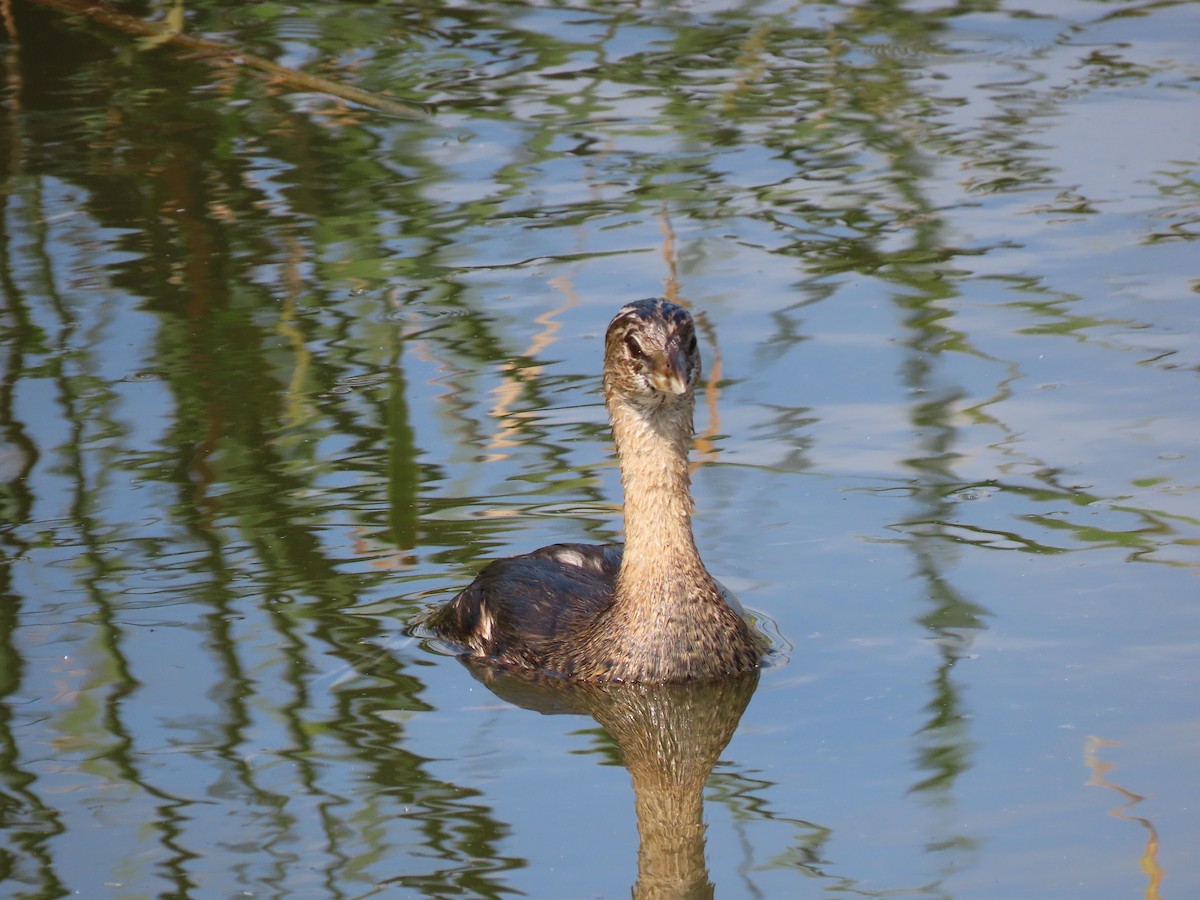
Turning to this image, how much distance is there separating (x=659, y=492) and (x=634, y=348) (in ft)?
1.59

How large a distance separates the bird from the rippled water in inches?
4.8

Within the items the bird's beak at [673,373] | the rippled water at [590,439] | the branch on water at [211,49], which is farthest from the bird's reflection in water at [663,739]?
the branch on water at [211,49]

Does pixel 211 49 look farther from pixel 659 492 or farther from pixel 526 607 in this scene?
pixel 659 492

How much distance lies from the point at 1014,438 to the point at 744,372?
1.25 m

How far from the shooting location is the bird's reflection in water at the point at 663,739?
16.5 ft

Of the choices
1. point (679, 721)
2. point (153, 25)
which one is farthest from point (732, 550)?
point (153, 25)

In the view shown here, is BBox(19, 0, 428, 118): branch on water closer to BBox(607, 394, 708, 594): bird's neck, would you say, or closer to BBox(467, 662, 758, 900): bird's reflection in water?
BBox(607, 394, 708, 594): bird's neck

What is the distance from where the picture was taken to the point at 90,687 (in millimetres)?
6137

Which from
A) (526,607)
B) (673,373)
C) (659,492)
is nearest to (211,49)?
(526,607)

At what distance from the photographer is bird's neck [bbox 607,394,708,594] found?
20.6ft

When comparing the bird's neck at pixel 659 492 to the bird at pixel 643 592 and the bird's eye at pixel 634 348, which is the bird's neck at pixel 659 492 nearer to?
the bird at pixel 643 592

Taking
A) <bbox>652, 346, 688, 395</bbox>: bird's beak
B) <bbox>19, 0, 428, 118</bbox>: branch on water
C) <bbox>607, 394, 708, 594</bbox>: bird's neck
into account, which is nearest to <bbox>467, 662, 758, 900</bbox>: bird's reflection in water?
<bbox>607, 394, 708, 594</bbox>: bird's neck

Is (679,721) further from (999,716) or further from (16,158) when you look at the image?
(16,158)

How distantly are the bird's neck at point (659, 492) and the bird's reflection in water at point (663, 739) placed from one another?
354 mm
